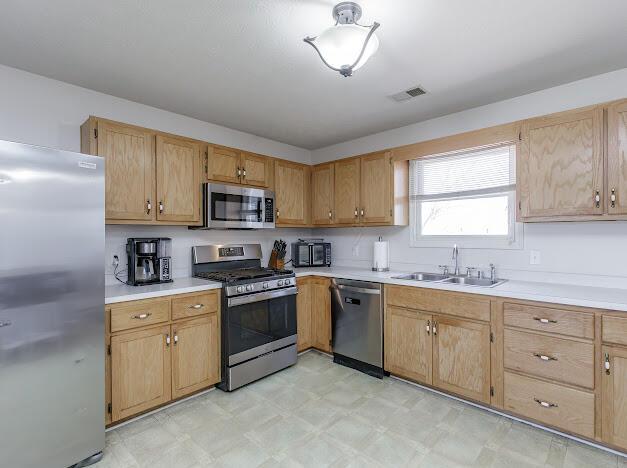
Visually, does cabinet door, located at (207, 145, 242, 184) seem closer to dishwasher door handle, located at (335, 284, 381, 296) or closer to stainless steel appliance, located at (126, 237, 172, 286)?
stainless steel appliance, located at (126, 237, 172, 286)

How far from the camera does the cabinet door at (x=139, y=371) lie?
2176 mm

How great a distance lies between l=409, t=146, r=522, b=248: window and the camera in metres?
2.90

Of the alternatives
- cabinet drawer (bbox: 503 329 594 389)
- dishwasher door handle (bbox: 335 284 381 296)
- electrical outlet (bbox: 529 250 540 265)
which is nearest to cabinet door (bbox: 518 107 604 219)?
electrical outlet (bbox: 529 250 540 265)

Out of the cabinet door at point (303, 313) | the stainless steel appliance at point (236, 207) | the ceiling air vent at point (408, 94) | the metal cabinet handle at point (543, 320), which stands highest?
the ceiling air vent at point (408, 94)

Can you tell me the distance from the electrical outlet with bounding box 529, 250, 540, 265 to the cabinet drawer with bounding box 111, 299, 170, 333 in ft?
9.40

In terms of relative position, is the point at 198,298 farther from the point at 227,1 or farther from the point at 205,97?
the point at 227,1

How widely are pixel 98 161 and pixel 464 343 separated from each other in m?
2.75

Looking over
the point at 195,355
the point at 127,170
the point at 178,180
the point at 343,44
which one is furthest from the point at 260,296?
the point at 343,44

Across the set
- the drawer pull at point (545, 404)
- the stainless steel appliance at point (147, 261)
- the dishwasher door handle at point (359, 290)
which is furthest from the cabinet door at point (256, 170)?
the drawer pull at point (545, 404)

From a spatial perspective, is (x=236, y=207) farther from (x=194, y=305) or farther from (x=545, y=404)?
(x=545, y=404)

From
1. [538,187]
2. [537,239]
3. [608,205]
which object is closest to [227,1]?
[538,187]

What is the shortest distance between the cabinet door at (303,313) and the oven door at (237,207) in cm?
71

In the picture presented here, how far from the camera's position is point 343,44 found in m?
1.57

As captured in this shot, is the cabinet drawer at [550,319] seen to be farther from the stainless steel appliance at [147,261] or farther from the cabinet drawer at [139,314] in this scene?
the stainless steel appliance at [147,261]
